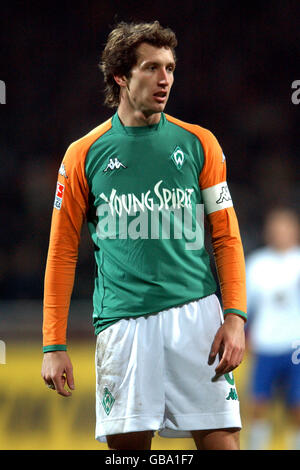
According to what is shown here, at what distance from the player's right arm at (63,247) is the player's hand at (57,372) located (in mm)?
13

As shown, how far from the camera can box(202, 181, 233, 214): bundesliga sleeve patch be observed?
102 inches

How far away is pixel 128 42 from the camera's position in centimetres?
258

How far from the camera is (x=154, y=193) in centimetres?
255

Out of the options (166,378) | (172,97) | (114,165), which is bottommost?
(166,378)

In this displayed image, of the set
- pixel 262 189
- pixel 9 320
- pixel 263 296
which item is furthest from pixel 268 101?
pixel 9 320

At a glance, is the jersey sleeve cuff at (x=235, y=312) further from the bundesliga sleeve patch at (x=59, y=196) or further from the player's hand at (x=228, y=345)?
the bundesliga sleeve patch at (x=59, y=196)

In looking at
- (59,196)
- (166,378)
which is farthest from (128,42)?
(166,378)

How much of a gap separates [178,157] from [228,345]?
652 millimetres

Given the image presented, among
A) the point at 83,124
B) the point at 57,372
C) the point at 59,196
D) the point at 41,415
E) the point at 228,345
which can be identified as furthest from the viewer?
the point at 83,124

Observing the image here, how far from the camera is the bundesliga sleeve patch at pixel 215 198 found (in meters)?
2.60

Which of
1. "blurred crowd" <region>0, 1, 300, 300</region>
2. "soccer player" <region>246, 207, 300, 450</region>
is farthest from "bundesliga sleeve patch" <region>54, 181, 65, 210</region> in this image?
"blurred crowd" <region>0, 1, 300, 300</region>

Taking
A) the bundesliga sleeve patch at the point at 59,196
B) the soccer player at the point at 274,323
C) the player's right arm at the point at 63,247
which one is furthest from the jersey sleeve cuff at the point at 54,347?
the soccer player at the point at 274,323

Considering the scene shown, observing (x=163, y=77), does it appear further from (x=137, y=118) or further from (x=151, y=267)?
(x=151, y=267)

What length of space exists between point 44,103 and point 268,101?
236 cm
